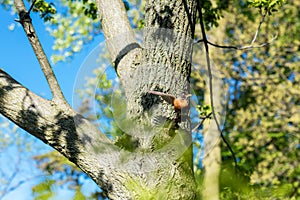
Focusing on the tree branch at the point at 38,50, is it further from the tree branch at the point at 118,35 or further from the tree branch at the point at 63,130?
the tree branch at the point at 118,35

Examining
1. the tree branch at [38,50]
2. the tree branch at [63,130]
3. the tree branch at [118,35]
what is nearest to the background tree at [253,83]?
the tree branch at [118,35]

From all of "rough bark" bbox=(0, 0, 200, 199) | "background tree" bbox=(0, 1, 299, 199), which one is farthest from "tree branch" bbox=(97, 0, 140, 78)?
"background tree" bbox=(0, 1, 299, 199)

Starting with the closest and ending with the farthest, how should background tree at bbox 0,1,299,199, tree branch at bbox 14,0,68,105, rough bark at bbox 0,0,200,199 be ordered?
rough bark at bbox 0,0,200,199 → tree branch at bbox 14,0,68,105 → background tree at bbox 0,1,299,199

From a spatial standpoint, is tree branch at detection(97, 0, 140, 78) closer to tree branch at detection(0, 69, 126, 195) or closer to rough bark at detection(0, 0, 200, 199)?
rough bark at detection(0, 0, 200, 199)

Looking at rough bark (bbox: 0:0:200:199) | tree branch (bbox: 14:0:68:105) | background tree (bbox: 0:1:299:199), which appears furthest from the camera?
background tree (bbox: 0:1:299:199)

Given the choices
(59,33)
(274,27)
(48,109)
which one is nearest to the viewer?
(48,109)

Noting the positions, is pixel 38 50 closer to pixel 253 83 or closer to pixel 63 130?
pixel 63 130

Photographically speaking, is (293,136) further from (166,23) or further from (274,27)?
(166,23)

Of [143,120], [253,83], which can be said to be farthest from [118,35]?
[253,83]

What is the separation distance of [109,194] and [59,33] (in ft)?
24.9

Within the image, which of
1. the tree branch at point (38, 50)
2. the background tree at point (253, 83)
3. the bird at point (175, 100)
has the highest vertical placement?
the tree branch at point (38, 50)

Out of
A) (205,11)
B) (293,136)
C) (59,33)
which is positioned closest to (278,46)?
(293,136)

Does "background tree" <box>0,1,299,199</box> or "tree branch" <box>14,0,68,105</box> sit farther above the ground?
"tree branch" <box>14,0,68,105</box>

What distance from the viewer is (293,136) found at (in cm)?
1006
